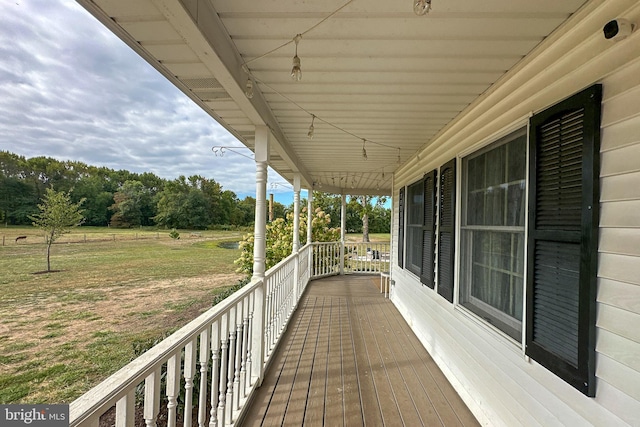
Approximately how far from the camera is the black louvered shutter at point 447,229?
268cm

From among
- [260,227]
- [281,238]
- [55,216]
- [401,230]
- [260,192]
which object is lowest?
[281,238]

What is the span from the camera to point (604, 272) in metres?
1.14

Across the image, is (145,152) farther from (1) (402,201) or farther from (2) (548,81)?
(2) (548,81)

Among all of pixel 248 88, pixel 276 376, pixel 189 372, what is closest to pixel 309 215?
pixel 276 376

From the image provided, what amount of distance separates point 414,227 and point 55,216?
1435 cm

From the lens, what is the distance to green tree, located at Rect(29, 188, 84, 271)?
412 inches

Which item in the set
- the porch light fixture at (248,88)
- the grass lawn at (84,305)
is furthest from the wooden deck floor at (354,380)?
the porch light fixture at (248,88)

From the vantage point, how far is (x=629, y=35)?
109cm

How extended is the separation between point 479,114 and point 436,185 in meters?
1.04

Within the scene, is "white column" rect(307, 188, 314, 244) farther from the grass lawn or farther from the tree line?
the grass lawn

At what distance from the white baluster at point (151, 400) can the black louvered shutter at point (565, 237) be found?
177 cm

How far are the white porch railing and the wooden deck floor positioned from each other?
24 cm

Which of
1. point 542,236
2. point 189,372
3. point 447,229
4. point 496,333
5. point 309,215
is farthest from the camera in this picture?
point 309,215

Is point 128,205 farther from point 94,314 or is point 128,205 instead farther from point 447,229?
point 447,229
